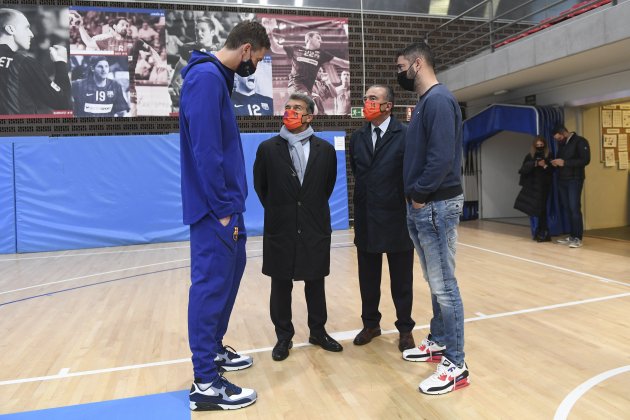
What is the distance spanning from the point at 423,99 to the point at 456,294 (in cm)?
97

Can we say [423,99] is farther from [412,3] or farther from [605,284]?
[412,3]

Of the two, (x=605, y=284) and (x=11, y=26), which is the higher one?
(x=11, y=26)

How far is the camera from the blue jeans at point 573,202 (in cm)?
655

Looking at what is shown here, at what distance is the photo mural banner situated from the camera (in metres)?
8.20

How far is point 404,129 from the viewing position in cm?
298

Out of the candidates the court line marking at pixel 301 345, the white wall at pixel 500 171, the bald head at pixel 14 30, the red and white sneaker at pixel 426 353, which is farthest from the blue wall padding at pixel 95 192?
the red and white sneaker at pixel 426 353

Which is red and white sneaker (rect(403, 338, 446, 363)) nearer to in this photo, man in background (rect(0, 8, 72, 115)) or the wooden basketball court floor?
the wooden basketball court floor

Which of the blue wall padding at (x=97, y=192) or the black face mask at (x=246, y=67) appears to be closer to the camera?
the black face mask at (x=246, y=67)

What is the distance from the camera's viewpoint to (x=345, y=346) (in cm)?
310

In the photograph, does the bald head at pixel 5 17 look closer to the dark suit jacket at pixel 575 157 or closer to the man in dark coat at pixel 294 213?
the man in dark coat at pixel 294 213

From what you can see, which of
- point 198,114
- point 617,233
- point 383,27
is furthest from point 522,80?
point 198,114

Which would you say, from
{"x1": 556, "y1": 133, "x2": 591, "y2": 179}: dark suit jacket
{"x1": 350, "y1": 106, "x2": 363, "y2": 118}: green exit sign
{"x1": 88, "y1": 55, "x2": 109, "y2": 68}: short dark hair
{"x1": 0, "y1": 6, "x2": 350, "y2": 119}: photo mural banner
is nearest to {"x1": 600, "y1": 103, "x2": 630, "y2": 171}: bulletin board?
{"x1": 556, "y1": 133, "x2": 591, "y2": 179}: dark suit jacket

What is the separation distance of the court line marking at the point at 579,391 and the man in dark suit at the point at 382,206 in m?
0.89

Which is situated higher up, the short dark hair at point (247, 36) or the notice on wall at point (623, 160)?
the short dark hair at point (247, 36)
